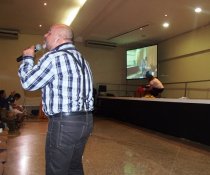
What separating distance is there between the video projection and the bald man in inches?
363

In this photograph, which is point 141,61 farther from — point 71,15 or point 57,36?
point 57,36

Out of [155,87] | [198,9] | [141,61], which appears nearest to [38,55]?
[141,61]

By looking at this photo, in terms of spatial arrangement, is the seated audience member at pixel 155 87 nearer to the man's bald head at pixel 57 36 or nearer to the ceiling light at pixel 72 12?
the ceiling light at pixel 72 12

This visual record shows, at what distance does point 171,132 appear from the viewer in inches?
231

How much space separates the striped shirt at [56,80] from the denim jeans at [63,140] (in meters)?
0.06

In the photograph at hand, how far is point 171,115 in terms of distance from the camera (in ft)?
19.2

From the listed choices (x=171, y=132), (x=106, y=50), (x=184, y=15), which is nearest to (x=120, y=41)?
(x=106, y=50)

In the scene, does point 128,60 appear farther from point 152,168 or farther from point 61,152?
point 61,152

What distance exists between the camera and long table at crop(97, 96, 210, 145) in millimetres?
4910

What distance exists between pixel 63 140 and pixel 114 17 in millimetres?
6677

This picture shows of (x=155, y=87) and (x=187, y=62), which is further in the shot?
(x=187, y=62)

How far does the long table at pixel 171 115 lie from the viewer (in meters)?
4.91

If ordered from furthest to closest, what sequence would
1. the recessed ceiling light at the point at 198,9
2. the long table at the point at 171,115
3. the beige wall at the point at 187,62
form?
the beige wall at the point at 187,62
the recessed ceiling light at the point at 198,9
the long table at the point at 171,115

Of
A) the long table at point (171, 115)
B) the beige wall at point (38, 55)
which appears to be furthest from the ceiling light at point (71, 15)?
the long table at point (171, 115)
